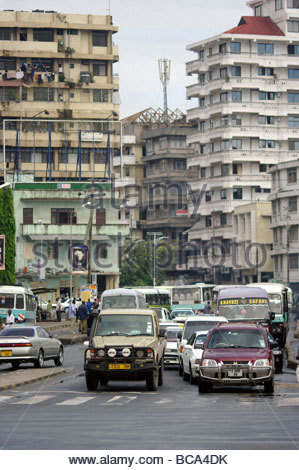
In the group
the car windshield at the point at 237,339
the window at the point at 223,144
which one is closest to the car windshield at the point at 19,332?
the car windshield at the point at 237,339

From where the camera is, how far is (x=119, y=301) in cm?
5856

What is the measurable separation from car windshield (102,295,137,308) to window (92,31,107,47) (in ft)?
278

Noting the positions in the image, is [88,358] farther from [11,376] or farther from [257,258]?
[257,258]

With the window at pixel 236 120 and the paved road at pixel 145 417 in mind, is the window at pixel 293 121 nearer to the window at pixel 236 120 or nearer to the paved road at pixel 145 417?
the window at pixel 236 120

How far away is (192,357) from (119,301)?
27.5 metres

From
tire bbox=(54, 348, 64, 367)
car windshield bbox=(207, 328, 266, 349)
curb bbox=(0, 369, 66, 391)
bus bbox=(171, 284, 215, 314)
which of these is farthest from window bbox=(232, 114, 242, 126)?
car windshield bbox=(207, 328, 266, 349)

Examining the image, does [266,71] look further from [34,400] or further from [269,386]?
[34,400]

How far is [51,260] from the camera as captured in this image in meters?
115

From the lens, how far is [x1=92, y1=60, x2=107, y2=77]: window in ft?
462

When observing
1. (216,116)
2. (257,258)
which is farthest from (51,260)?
(216,116)

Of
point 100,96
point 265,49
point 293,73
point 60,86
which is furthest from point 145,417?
point 293,73

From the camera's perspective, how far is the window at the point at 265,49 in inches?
5851

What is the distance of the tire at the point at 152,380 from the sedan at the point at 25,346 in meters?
10.9
